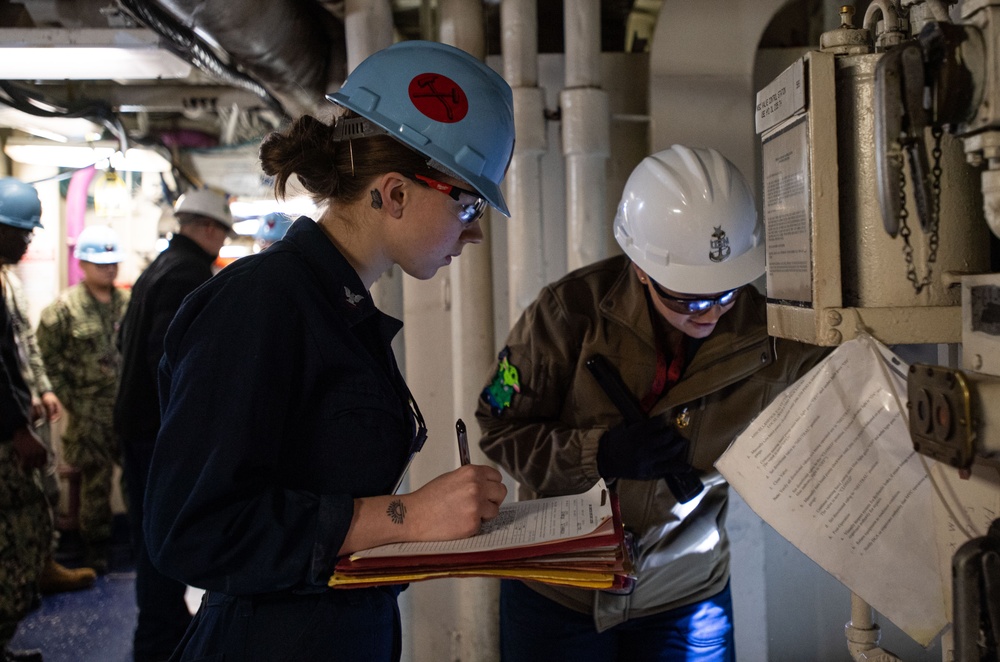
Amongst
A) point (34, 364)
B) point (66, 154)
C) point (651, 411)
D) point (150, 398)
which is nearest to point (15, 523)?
point (150, 398)

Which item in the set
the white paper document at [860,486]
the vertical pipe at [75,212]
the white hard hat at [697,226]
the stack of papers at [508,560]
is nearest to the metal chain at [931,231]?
the white paper document at [860,486]

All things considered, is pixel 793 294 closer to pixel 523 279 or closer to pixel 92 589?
pixel 523 279

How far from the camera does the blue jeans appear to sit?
5.77 feet

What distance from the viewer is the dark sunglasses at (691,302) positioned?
5.63 feet

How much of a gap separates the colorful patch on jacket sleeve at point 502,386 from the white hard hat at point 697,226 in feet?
1.23

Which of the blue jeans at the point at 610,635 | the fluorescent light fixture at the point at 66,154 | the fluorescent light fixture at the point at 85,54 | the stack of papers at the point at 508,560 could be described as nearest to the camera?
the stack of papers at the point at 508,560

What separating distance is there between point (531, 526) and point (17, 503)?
2.60 meters

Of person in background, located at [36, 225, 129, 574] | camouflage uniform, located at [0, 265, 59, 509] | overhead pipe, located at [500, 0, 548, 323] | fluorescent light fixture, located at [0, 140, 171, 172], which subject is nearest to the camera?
overhead pipe, located at [500, 0, 548, 323]

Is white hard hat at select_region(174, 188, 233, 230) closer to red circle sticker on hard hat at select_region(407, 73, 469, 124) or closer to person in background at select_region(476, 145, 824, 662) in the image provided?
person in background at select_region(476, 145, 824, 662)

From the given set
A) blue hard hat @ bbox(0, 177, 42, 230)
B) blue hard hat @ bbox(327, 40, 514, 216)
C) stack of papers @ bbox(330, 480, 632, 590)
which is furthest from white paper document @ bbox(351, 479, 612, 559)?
blue hard hat @ bbox(0, 177, 42, 230)

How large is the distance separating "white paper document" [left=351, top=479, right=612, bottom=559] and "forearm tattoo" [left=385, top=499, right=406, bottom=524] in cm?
3

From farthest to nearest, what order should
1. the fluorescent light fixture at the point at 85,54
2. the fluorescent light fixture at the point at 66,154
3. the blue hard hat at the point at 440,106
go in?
the fluorescent light fixture at the point at 66,154, the fluorescent light fixture at the point at 85,54, the blue hard hat at the point at 440,106

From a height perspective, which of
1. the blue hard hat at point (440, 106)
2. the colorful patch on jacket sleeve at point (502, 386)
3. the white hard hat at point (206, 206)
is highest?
the white hard hat at point (206, 206)

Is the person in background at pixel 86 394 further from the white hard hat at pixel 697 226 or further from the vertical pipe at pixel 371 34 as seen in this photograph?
the white hard hat at pixel 697 226
